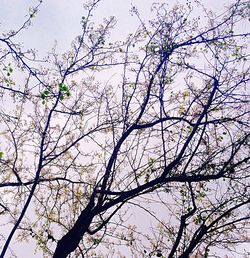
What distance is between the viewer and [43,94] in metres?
4.25

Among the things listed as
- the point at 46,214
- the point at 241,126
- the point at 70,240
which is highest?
the point at 241,126

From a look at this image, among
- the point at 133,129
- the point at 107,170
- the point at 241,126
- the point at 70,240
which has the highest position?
the point at 241,126

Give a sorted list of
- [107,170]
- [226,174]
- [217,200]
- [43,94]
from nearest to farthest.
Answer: [43,94] → [226,174] → [107,170] → [217,200]

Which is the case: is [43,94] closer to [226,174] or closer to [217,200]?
[226,174]

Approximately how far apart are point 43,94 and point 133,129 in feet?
15.8

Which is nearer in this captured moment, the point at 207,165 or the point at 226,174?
the point at 226,174

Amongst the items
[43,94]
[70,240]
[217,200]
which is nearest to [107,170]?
[70,240]

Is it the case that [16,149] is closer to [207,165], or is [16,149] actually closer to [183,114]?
[183,114]

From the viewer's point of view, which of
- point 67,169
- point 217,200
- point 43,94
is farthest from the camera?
point 67,169

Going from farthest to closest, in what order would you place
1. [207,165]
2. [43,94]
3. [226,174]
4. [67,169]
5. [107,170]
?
1. [67,169]
2. [107,170]
3. [207,165]
4. [226,174]
5. [43,94]

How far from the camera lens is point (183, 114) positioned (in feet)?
30.6

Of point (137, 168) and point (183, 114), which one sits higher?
point (183, 114)

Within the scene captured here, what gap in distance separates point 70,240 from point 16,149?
4.30 m

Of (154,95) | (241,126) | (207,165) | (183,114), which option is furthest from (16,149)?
(241,126)
